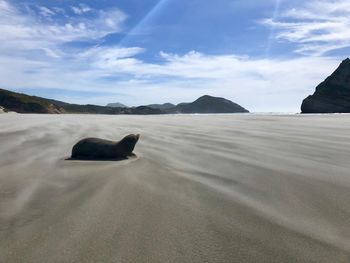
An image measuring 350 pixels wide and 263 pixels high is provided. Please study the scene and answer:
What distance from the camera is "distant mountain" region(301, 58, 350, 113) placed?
94.6 m

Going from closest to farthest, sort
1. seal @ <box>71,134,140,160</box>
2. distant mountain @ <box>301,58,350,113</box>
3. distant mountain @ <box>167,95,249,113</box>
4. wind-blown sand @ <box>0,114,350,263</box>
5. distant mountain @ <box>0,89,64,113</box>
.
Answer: wind-blown sand @ <box>0,114,350,263</box>
seal @ <box>71,134,140,160</box>
distant mountain @ <box>301,58,350,113</box>
distant mountain @ <box>0,89,64,113</box>
distant mountain @ <box>167,95,249,113</box>

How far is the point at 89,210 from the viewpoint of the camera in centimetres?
351

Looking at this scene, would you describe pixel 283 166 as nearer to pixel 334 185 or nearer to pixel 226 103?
pixel 334 185

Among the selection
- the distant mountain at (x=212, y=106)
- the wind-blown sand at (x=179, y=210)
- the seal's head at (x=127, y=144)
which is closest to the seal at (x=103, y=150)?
the seal's head at (x=127, y=144)

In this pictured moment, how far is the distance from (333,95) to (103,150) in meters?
102

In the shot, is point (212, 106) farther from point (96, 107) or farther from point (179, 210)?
point (179, 210)

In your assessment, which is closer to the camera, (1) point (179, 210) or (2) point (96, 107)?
(1) point (179, 210)

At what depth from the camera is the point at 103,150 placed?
751cm

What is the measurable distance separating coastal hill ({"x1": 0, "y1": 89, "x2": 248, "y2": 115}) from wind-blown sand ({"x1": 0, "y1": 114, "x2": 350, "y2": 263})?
8858 cm

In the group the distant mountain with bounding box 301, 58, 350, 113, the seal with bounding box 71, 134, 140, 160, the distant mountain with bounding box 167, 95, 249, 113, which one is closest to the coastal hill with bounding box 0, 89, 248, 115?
the distant mountain with bounding box 167, 95, 249, 113

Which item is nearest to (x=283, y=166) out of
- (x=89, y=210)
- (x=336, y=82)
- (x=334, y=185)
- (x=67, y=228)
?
(x=334, y=185)

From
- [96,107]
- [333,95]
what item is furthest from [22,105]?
[333,95]

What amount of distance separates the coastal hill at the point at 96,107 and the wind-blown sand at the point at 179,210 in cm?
8858

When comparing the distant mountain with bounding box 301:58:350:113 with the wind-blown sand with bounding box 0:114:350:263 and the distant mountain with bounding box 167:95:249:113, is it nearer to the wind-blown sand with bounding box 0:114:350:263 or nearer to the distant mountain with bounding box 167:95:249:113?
the distant mountain with bounding box 167:95:249:113
